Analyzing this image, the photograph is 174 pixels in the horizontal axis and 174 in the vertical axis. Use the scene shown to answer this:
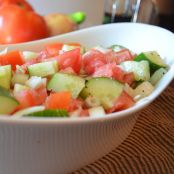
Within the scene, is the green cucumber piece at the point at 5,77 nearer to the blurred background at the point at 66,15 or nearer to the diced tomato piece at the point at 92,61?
the diced tomato piece at the point at 92,61

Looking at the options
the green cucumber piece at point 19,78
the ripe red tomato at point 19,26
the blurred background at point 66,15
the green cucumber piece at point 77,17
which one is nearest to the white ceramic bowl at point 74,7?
the blurred background at point 66,15

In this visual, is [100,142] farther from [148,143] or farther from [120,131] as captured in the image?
[148,143]

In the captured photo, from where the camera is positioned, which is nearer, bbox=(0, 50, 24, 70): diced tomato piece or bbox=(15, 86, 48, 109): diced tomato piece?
bbox=(15, 86, 48, 109): diced tomato piece

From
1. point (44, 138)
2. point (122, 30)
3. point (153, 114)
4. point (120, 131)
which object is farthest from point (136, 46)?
point (44, 138)

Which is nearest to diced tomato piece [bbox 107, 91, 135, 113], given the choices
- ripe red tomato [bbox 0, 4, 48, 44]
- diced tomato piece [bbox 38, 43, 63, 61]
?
diced tomato piece [bbox 38, 43, 63, 61]

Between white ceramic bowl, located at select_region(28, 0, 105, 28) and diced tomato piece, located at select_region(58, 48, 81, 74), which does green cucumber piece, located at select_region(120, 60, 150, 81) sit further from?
white ceramic bowl, located at select_region(28, 0, 105, 28)
